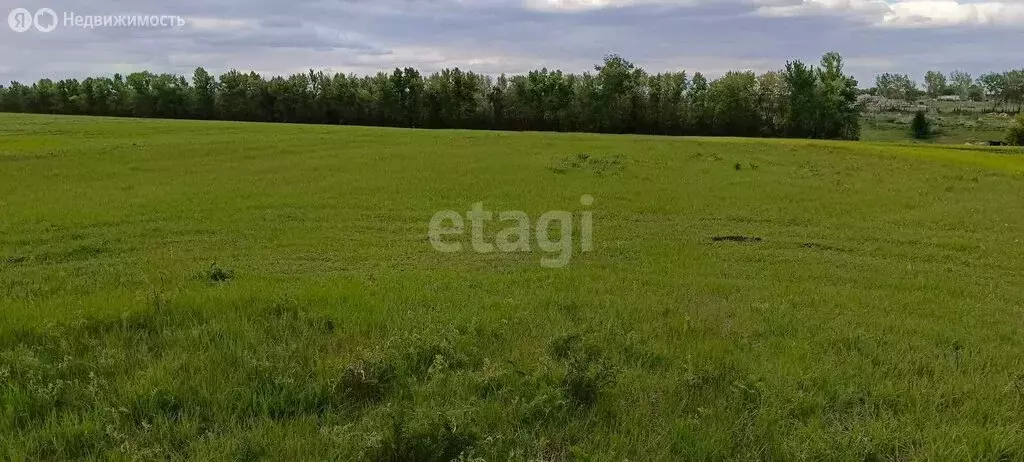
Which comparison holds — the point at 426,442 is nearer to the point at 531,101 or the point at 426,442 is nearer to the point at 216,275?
the point at 216,275

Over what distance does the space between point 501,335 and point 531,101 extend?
77.1m

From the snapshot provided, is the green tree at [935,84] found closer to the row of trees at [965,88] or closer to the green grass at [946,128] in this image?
the row of trees at [965,88]

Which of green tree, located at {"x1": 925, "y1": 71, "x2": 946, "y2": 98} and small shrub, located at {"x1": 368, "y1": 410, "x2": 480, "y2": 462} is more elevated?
green tree, located at {"x1": 925, "y1": 71, "x2": 946, "y2": 98}

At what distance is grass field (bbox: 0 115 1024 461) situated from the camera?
4168 mm

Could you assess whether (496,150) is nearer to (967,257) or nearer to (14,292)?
(967,257)

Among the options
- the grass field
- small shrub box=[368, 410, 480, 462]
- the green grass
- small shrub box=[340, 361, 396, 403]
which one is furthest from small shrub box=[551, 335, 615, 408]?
the green grass

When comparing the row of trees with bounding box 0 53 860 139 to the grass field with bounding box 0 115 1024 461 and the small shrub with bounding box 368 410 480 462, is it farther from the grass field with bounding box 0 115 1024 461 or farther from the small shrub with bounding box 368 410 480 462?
the small shrub with bounding box 368 410 480 462

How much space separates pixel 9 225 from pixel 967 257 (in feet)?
60.3

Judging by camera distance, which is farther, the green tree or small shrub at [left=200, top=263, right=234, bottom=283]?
the green tree

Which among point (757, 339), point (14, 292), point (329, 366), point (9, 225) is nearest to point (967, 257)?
point (757, 339)

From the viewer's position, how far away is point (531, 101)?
267 ft

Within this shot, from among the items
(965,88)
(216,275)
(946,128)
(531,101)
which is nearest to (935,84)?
(965,88)

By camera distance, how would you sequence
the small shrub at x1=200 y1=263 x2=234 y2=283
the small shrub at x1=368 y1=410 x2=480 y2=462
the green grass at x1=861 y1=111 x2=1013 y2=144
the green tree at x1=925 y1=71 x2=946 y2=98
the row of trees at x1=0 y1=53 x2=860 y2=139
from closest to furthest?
the small shrub at x1=368 y1=410 x2=480 y2=462 → the small shrub at x1=200 y1=263 x2=234 y2=283 → the row of trees at x1=0 y1=53 x2=860 y2=139 → the green grass at x1=861 y1=111 x2=1013 y2=144 → the green tree at x1=925 y1=71 x2=946 y2=98

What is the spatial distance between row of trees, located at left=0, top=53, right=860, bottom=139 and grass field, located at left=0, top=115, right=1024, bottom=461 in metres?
62.9
